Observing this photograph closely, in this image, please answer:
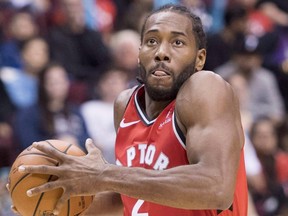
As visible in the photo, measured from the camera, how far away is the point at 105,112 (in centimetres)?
789

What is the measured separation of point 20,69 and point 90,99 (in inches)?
31.1

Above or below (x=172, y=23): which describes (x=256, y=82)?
above

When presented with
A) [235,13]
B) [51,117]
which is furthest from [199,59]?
[235,13]

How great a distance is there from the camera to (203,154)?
339 cm

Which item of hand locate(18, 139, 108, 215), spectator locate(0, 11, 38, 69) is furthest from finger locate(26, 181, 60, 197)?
spectator locate(0, 11, 38, 69)

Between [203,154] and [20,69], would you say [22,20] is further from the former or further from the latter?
[203,154]

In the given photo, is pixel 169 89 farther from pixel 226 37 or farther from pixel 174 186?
pixel 226 37

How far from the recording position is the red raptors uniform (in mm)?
3725

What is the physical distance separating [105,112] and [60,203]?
442 cm

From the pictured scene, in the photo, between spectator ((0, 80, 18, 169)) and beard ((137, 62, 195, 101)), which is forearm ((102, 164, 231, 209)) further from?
spectator ((0, 80, 18, 169))

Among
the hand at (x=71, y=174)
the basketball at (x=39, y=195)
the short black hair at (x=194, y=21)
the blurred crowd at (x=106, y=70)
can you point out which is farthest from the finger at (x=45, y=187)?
the blurred crowd at (x=106, y=70)

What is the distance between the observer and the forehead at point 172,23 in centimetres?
378

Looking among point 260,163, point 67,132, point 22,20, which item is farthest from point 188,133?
point 22,20

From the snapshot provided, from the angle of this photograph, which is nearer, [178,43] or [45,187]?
[45,187]
